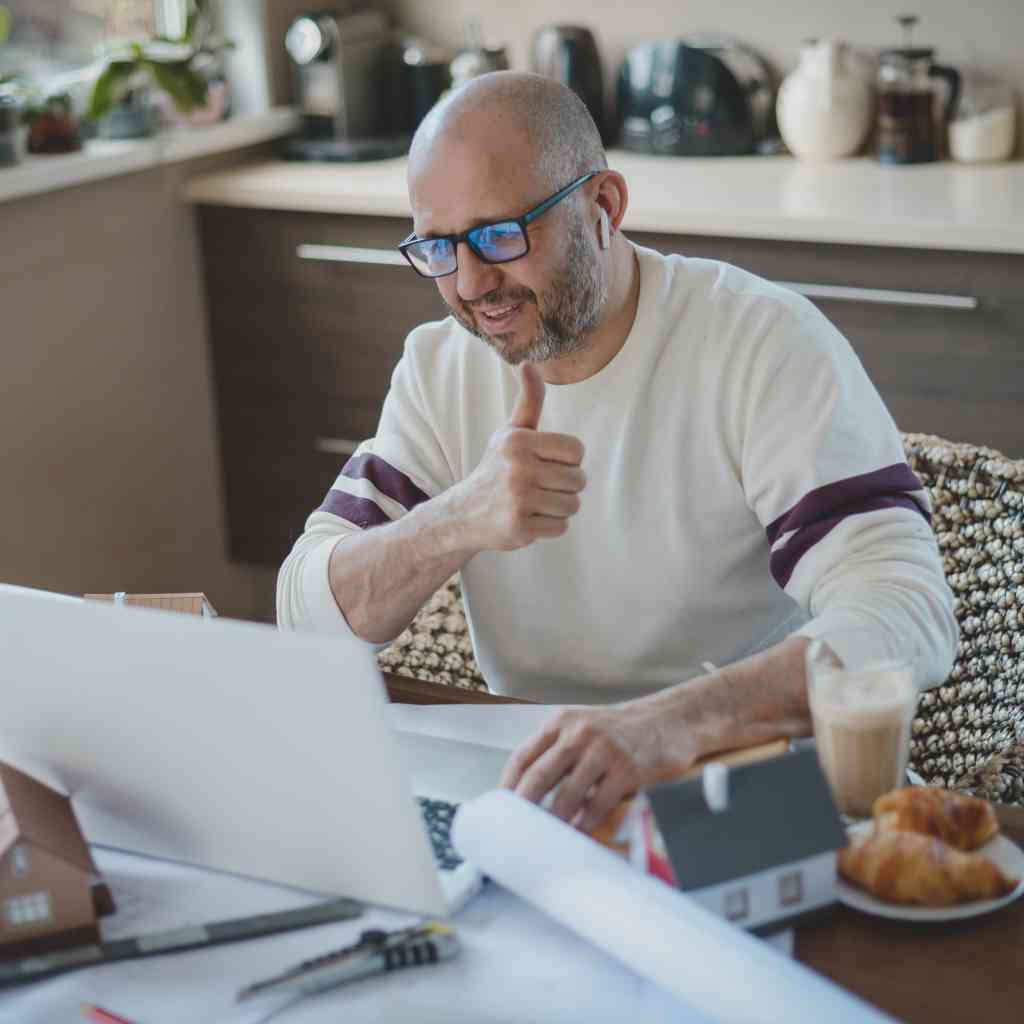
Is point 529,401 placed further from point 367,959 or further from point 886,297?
point 886,297

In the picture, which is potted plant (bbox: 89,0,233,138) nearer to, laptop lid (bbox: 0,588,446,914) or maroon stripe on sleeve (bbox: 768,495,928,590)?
maroon stripe on sleeve (bbox: 768,495,928,590)

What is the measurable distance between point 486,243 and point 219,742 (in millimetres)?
696

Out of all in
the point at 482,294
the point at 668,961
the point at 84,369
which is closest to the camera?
the point at 668,961

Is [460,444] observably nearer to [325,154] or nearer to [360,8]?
[325,154]

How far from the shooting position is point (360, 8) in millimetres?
3553

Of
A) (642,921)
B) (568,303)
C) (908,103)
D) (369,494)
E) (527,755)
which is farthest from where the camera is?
(908,103)

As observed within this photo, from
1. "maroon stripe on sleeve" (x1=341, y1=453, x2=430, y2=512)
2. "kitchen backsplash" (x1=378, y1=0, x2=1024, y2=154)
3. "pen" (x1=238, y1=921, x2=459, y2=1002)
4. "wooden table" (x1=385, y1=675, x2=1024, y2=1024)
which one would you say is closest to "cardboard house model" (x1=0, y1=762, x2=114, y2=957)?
"pen" (x1=238, y1=921, x2=459, y2=1002)

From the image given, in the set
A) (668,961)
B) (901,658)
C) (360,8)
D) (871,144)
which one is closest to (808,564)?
(901,658)

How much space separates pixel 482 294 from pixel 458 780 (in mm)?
555

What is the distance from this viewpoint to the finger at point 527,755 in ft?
3.80

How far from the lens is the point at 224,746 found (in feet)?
3.42

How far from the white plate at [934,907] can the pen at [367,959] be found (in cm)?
27

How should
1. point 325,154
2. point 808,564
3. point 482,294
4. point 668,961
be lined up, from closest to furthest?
point 668,961 < point 808,564 < point 482,294 < point 325,154

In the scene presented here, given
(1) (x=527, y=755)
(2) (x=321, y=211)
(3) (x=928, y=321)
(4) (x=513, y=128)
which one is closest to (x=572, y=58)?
(2) (x=321, y=211)
